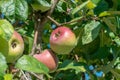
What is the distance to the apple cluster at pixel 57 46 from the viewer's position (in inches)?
59.5

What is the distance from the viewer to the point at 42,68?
138 cm

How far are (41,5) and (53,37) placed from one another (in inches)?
5.3

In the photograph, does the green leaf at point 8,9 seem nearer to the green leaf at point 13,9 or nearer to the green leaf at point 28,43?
the green leaf at point 13,9

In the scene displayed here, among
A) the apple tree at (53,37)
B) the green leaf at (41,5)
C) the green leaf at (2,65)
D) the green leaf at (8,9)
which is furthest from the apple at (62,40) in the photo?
the green leaf at (2,65)

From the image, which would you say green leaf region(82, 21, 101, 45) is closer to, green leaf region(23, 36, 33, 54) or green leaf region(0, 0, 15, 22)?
green leaf region(23, 36, 33, 54)

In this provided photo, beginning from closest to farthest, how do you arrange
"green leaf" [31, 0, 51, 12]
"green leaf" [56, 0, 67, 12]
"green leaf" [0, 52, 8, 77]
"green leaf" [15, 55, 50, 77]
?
1. "green leaf" [0, 52, 8, 77]
2. "green leaf" [15, 55, 50, 77]
3. "green leaf" [31, 0, 51, 12]
4. "green leaf" [56, 0, 67, 12]

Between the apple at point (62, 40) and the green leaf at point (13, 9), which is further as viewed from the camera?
the apple at point (62, 40)

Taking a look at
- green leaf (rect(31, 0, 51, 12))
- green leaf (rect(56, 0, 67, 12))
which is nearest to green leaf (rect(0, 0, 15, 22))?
green leaf (rect(31, 0, 51, 12))

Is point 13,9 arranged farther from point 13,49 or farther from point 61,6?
point 61,6

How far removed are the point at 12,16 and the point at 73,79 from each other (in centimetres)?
65

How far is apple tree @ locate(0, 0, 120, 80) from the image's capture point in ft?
4.45

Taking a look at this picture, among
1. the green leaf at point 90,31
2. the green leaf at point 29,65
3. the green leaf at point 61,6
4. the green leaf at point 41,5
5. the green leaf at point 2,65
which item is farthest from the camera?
the green leaf at point 61,6

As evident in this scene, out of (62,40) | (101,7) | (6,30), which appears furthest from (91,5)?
(6,30)

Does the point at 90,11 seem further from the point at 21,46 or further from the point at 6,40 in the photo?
the point at 6,40
